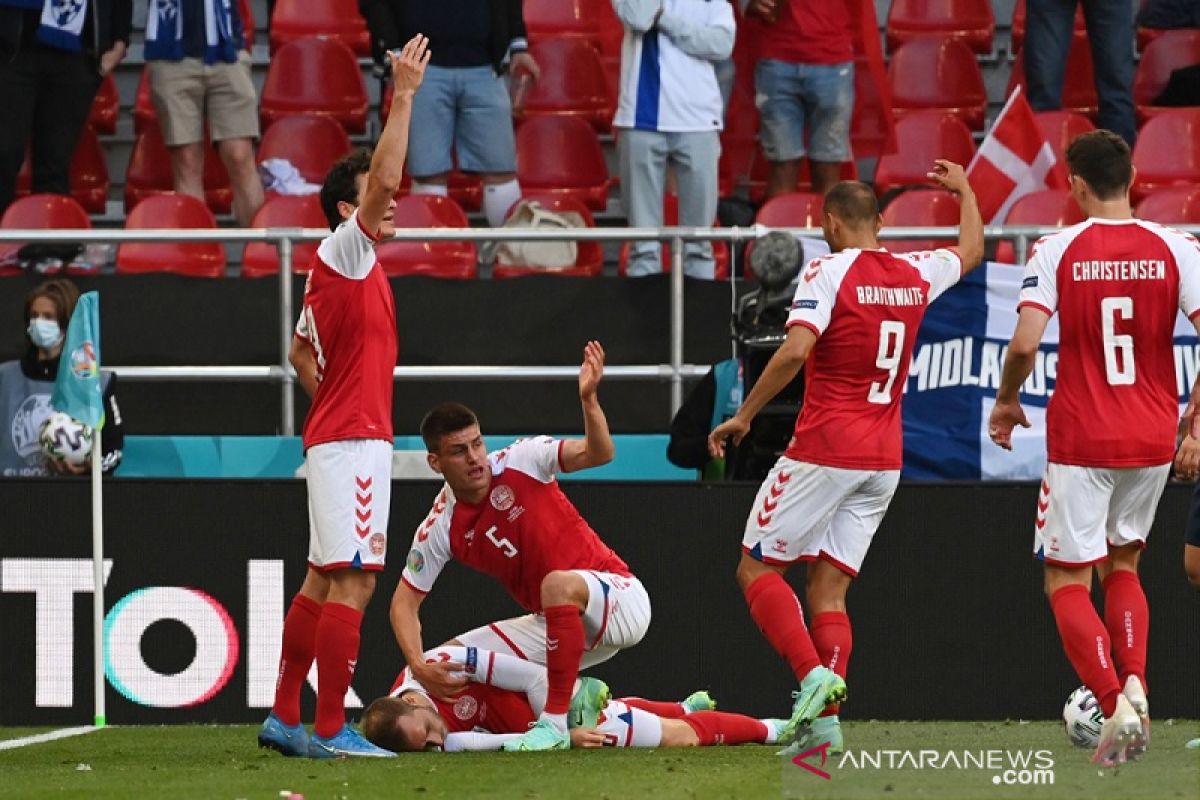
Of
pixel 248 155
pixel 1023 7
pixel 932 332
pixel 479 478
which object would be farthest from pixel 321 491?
pixel 1023 7

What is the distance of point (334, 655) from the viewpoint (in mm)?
7629

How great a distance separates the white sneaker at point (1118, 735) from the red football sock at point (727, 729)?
5.49ft

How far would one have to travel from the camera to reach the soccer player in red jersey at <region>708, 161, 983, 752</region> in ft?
25.9

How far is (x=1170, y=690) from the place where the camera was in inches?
389

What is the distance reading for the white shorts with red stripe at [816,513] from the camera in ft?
26.1

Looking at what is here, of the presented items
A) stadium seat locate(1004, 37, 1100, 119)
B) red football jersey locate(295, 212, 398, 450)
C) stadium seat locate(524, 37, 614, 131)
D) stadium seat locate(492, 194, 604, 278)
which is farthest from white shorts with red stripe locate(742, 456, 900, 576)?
stadium seat locate(1004, 37, 1100, 119)

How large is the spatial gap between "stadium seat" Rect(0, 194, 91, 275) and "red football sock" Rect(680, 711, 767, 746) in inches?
215

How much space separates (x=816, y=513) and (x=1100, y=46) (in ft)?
19.8

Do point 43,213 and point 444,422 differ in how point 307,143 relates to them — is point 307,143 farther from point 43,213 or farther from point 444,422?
point 444,422

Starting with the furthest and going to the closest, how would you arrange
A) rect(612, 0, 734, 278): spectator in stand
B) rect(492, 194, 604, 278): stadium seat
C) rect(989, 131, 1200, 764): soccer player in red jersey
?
rect(612, 0, 734, 278): spectator in stand
rect(492, 194, 604, 278): stadium seat
rect(989, 131, 1200, 764): soccer player in red jersey

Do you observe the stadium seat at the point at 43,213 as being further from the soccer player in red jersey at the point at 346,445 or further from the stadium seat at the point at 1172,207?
the stadium seat at the point at 1172,207

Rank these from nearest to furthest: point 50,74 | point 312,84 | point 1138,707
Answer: point 1138,707
point 50,74
point 312,84

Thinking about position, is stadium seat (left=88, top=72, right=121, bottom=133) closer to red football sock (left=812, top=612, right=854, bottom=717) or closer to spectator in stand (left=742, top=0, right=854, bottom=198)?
spectator in stand (left=742, top=0, right=854, bottom=198)

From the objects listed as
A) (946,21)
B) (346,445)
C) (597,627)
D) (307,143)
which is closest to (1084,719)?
(597,627)
